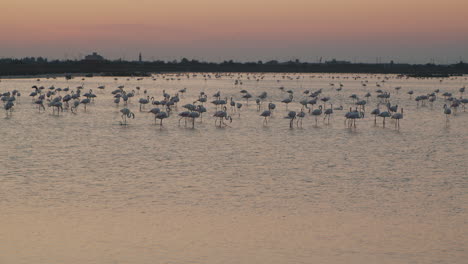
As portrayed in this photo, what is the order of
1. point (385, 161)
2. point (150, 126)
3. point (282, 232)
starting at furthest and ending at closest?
point (150, 126)
point (385, 161)
point (282, 232)

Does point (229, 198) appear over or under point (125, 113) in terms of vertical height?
under

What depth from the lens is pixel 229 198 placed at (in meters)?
12.9

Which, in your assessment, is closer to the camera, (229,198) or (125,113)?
(229,198)

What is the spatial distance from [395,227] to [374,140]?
13.5 metres

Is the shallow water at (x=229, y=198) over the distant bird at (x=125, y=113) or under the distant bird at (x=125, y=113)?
under

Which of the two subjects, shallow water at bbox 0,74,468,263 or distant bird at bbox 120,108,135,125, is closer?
shallow water at bbox 0,74,468,263

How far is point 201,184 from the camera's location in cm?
1431

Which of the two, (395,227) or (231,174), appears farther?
(231,174)

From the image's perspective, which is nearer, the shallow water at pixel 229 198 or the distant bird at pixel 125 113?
the shallow water at pixel 229 198

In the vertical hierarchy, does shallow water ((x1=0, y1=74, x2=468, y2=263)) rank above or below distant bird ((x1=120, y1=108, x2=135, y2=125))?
below

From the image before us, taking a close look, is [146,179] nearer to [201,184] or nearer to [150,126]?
[201,184]

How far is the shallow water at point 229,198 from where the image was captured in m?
9.30

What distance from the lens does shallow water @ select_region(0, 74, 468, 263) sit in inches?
366

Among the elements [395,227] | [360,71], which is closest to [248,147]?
[395,227]
